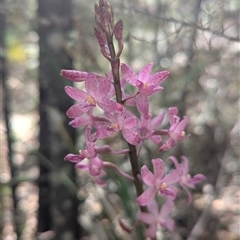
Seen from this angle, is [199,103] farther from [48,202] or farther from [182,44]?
[48,202]

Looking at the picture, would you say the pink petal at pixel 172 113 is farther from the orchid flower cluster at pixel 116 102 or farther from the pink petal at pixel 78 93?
the pink petal at pixel 78 93

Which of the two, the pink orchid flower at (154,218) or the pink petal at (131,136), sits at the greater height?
the pink petal at (131,136)

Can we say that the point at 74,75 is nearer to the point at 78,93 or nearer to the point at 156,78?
the point at 78,93

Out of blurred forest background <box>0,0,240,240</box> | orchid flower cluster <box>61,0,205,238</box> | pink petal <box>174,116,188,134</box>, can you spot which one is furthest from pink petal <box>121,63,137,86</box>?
blurred forest background <box>0,0,240,240</box>

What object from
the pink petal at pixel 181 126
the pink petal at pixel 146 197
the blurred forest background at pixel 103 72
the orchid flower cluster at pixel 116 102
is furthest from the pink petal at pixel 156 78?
the blurred forest background at pixel 103 72

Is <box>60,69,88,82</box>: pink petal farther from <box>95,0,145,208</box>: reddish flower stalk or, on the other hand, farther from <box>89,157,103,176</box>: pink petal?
<box>89,157,103,176</box>: pink petal

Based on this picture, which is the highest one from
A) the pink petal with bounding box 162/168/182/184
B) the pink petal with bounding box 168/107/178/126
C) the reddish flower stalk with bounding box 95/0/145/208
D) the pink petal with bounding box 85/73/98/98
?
the reddish flower stalk with bounding box 95/0/145/208

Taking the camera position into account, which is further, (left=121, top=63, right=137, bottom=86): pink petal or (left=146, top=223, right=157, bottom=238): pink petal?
(left=146, top=223, right=157, bottom=238): pink petal
